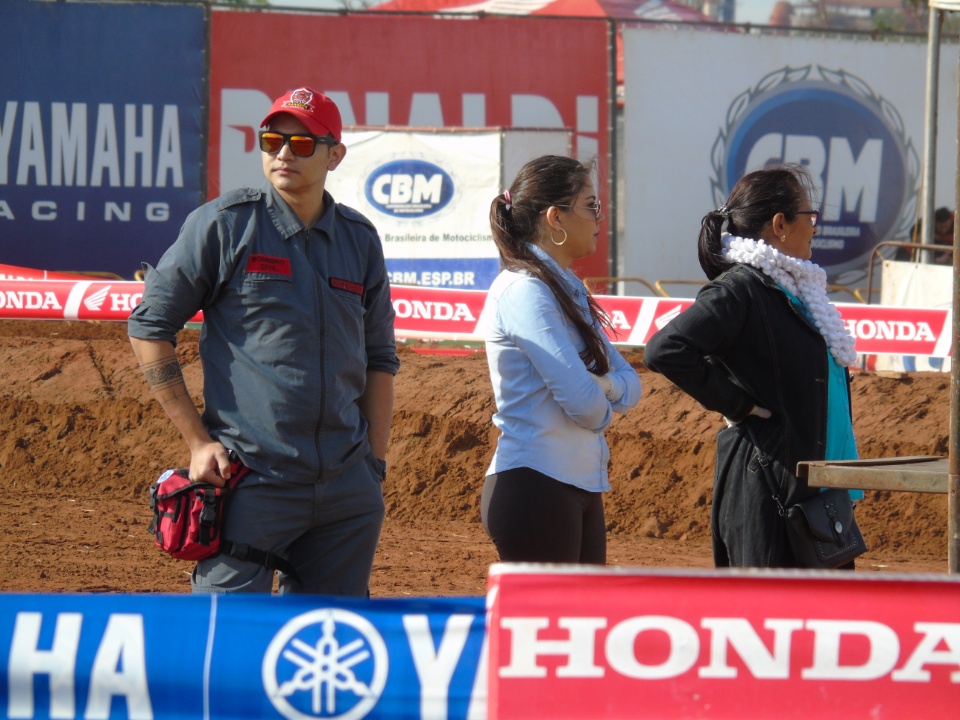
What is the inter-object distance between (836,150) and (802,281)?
51.5 feet

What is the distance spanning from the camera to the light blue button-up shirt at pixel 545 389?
11.3ft

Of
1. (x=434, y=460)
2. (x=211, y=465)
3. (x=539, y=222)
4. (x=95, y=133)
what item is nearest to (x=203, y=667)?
(x=211, y=465)

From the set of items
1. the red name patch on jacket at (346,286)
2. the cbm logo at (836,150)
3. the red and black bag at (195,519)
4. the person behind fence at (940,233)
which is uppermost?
the cbm logo at (836,150)

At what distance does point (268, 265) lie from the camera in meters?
3.30

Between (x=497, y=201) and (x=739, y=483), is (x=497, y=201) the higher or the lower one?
the higher one

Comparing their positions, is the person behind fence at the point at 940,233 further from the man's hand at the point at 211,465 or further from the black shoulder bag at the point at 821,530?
the man's hand at the point at 211,465

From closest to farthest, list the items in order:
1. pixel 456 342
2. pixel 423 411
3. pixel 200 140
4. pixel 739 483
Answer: pixel 739 483
pixel 423 411
pixel 456 342
pixel 200 140

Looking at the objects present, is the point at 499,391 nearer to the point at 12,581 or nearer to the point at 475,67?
the point at 12,581

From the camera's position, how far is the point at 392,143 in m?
15.0

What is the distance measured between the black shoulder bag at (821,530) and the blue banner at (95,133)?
47.5 ft

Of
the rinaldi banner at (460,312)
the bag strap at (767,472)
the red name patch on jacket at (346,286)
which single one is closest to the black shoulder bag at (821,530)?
the bag strap at (767,472)

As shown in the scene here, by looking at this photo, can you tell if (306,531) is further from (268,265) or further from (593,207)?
(593,207)

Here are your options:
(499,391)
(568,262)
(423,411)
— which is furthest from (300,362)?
(423,411)

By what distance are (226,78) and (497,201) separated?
14302 mm
